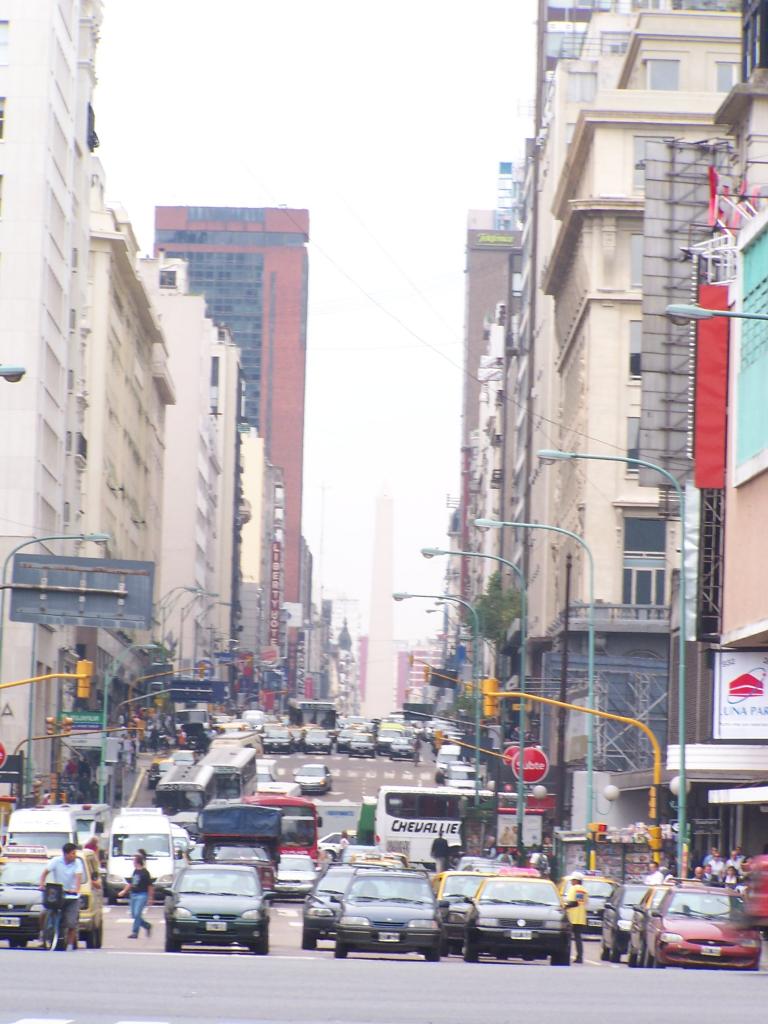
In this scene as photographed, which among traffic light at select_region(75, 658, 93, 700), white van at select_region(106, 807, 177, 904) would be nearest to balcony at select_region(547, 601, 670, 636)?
white van at select_region(106, 807, 177, 904)

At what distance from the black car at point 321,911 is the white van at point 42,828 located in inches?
464

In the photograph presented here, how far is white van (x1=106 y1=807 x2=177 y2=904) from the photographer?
170 ft

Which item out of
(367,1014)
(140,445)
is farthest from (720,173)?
(140,445)

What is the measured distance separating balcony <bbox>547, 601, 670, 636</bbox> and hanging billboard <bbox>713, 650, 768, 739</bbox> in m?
33.0

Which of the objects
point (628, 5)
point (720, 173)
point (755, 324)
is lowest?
point (755, 324)

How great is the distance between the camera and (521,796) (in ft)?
199

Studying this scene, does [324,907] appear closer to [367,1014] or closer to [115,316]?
[367,1014]

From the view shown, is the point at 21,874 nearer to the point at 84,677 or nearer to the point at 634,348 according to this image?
the point at 84,677

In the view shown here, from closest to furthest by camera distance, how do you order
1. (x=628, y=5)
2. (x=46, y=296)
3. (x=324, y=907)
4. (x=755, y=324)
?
(x=324, y=907) < (x=755, y=324) < (x=46, y=296) < (x=628, y=5)

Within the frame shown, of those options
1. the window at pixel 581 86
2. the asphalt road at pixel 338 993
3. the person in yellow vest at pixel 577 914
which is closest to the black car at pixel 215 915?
the asphalt road at pixel 338 993

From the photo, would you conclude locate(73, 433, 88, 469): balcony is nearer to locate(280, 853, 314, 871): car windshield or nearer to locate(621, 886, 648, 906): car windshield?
locate(280, 853, 314, 871): car windshield

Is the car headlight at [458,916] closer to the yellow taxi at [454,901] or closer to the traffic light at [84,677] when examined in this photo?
the yellow taxi at [454,901]

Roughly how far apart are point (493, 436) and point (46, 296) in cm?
7622

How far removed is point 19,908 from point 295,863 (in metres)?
25.4
